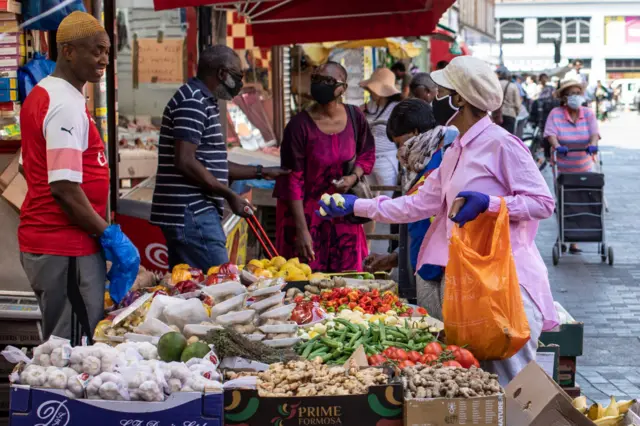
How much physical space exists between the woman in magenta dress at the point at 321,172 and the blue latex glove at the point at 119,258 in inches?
90.4

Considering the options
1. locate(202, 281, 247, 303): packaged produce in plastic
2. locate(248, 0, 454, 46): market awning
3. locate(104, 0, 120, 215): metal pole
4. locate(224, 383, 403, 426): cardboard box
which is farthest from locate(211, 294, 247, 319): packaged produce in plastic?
locate(248, 0, 454, 46): market awning

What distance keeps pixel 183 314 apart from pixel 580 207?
8.03 meters

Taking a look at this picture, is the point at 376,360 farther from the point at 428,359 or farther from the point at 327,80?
the point at 327,80

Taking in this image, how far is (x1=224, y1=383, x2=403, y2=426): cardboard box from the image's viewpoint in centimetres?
392

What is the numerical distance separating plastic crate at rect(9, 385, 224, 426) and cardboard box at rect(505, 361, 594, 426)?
1.18 metres

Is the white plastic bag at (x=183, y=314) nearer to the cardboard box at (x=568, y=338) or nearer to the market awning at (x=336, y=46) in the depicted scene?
the cardboard box at (x=568, y=338)

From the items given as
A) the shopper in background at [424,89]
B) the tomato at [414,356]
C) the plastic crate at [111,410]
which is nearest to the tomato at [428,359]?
the tomato at [414,356]

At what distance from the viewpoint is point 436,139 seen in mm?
5832

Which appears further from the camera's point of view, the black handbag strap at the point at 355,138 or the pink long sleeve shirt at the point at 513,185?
the black handbag strap at the point at 355,138

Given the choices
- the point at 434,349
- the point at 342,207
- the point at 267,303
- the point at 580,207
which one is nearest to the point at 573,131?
the point at 580,207

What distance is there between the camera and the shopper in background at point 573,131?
13.3 metres

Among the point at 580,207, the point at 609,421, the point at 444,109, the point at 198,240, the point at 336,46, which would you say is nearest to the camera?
the point at 609,421

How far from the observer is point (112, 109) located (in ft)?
27.2

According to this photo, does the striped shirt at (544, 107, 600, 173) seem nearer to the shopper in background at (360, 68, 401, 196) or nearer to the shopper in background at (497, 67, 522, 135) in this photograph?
the shopper in background at (360, 68, 401, 196)
